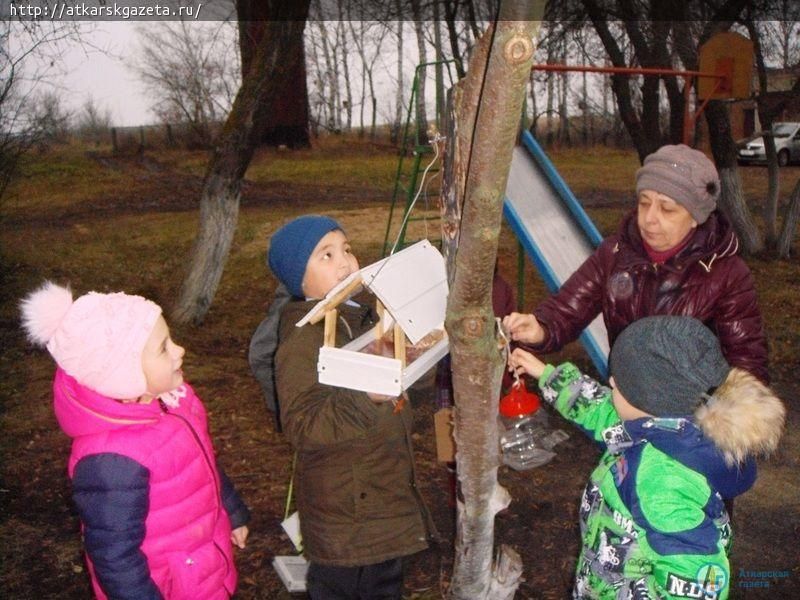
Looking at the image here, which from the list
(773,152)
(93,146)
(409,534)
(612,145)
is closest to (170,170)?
(93,146)

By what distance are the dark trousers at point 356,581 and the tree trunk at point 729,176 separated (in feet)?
28.1

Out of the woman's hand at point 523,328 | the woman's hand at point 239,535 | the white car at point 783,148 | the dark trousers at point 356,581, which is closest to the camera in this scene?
the dark trousers at point 356,581

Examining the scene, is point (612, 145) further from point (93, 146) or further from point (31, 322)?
point (31, 322)

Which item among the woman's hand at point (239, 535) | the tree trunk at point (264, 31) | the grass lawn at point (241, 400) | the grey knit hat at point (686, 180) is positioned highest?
the tree trunk at point (264, 31)

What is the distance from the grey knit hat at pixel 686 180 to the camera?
2.28m

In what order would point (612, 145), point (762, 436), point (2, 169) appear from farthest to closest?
point (612, 145)
point (2, 169)
point (762, 436)

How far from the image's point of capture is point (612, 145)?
28.3 metres

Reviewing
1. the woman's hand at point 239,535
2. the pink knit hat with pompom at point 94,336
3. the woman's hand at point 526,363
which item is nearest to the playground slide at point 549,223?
the woman's hand at point 526,363

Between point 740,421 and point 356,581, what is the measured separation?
1214 millimetres

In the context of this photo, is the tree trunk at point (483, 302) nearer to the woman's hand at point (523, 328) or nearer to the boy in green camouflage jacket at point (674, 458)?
the boy in green camouflage jacket at point (674, 458)

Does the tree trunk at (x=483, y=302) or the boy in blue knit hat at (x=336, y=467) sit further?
the boy in blue knit hat at (x=336, y=467)

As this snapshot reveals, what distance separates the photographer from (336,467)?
2.05 metres

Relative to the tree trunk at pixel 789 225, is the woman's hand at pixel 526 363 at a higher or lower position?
higher

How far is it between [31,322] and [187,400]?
472 mm
